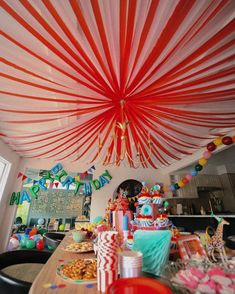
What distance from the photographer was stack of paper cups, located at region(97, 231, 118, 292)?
563 mm

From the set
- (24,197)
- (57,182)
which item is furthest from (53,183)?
(24,197)

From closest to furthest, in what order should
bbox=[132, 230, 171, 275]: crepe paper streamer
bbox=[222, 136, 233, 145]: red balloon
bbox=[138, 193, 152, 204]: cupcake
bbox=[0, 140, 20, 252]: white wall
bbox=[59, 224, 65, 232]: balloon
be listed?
bbox=[132, 230, 171, 275]: crepe paper streamer, bbox=[138, 193, 152, 204]: cupcake, bbox=[222, 136, 233, 145]: red balloon, bbox=[0, 140, 20, 252]: white wall, bbox=[59, 224, 65, 232]: balloon

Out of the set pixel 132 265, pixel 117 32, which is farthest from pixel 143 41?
pixel 132 265

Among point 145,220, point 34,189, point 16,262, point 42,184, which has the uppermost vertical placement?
point 42,184

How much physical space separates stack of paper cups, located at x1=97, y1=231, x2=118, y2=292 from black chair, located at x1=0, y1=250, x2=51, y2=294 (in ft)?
1.08

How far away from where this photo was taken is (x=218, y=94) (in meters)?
1.49

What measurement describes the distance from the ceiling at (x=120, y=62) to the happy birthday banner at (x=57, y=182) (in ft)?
5.98

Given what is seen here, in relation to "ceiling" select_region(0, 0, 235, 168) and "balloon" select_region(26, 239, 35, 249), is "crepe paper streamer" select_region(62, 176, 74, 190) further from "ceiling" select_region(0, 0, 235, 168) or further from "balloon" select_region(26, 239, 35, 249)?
"ceiling" select_region(0, 0, 235, 168)

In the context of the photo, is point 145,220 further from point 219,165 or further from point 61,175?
point 219,165

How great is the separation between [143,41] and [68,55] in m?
0.54

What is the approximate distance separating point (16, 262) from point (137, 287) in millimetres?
1035

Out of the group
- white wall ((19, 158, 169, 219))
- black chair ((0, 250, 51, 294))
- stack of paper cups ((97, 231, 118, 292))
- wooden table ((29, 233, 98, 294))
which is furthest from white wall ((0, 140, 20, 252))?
stack of paper cups ((97, 231, 118, 292))

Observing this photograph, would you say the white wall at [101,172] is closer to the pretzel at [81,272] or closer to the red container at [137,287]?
the pretzel at [81,272]

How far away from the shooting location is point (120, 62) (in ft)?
3.77
